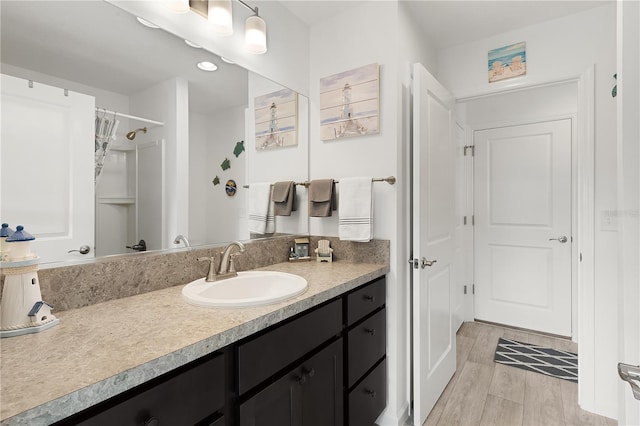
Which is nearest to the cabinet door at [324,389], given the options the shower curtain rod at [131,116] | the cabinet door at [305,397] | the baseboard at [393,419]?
the cabinet door at [305,397]

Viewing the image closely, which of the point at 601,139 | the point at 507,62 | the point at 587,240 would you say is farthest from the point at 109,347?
the point at 507,62

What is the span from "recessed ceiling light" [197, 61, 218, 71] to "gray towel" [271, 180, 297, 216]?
71 cm

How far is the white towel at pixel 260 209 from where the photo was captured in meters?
1.82

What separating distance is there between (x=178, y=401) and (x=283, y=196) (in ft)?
4.26

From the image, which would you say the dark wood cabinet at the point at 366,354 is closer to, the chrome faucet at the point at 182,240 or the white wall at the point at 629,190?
the chrome faucet at the point at 182,240

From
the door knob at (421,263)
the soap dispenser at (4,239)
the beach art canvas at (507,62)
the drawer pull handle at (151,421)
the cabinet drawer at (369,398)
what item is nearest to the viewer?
the drawer pull handle at (151,421)

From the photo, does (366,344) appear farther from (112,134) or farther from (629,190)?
(112,134)

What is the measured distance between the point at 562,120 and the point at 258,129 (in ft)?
9.39

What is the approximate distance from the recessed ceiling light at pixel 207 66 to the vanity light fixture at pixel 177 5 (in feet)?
0.76

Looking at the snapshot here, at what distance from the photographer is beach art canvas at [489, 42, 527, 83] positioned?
→ 2.12 metres

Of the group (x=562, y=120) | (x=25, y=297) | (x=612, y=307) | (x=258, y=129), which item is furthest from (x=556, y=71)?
(x=25, y=297)

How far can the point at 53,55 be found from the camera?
1.02m

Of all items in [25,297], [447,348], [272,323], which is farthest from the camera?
[447,348]

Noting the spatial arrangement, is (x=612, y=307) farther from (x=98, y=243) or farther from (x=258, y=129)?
(x=98, y=243)
